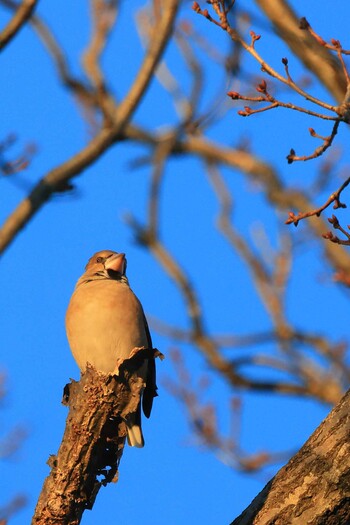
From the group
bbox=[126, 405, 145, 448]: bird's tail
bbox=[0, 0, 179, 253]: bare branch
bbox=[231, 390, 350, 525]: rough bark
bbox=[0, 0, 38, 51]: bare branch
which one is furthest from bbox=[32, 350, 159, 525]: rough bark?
bbox=[0, 0, 38, 51]: bare branch

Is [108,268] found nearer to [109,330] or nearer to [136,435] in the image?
[109,330]

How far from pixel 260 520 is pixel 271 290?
7025mm

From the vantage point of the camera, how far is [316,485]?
3.14 metres

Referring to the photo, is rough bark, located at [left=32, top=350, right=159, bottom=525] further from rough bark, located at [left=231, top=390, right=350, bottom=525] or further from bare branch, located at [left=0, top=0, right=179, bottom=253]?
bare branch, located at [left=0, top=0, right=179, bottom=253]

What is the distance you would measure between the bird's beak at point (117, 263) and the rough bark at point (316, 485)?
117 inches

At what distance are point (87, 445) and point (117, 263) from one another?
271 cm

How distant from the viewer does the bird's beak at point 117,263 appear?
6082mm

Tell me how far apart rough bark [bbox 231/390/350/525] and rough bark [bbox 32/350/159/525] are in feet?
2.09

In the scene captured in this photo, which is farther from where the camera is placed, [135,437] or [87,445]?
[135,437]

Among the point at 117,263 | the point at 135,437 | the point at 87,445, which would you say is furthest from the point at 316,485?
the point at 117,263

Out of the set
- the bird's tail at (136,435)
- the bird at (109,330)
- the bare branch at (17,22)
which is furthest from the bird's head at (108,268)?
the bare branch at (17,22)

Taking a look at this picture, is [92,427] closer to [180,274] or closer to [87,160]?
[87,160]

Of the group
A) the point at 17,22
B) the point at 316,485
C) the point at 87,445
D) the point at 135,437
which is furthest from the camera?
the point at 17,22

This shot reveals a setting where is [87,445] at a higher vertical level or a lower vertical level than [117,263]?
lower
